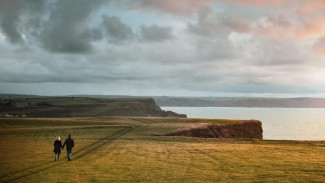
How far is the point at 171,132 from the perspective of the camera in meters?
54.8

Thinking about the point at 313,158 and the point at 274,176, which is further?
the point at 313,158

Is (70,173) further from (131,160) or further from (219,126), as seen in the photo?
(219,126)

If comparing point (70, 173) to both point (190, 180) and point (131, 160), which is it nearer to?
point (131, 160)

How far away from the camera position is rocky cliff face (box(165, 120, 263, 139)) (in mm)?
56500

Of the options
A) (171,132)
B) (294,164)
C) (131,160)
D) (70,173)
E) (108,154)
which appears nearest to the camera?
(70,173)

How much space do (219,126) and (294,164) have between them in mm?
38169

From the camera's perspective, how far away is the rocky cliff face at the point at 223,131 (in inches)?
2224

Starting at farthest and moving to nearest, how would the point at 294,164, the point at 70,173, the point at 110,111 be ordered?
the point at 110,111, the point at 294,164, the point at 70,173

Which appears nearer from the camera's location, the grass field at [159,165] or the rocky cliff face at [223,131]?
the grass field at [159,165]

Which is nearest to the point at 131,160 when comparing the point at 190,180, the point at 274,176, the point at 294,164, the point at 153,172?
the point at 153,172

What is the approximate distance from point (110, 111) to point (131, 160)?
392 feet

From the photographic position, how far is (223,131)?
6206cm

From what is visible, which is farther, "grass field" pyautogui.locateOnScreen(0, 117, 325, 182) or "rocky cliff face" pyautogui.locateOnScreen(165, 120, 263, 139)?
"rocky cliff face" pyautogui.locateOnScreen(165, 120, 263, 139)


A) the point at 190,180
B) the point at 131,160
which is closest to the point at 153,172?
the point at 190,180
